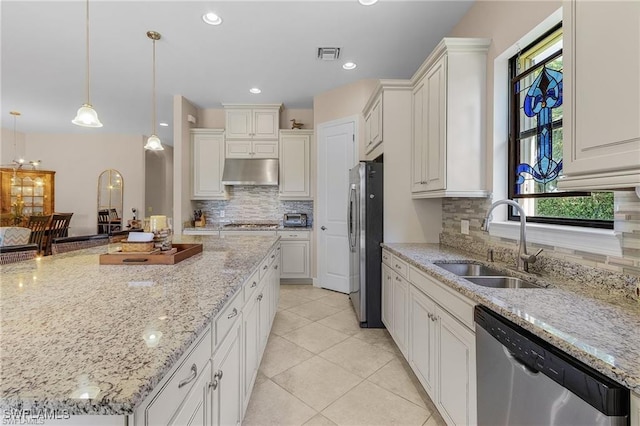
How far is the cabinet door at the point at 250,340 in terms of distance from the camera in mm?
1560

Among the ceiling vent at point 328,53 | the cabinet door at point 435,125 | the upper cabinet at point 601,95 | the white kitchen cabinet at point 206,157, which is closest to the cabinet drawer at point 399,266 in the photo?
the cabinet door at point 435,125

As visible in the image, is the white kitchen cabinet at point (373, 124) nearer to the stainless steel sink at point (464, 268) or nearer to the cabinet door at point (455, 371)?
the stainless steel sink at point (464, 268)

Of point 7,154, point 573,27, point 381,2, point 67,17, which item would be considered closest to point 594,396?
point 573,27

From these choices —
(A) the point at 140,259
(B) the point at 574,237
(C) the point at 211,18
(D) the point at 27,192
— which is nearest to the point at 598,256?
(B) the point at 574,237

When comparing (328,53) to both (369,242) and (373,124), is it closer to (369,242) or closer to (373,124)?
(373,124)

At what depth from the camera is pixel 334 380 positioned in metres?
2.02

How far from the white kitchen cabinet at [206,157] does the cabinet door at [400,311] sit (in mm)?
3455

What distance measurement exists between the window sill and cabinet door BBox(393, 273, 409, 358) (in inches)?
32.1

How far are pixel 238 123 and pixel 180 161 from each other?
44.1 inches

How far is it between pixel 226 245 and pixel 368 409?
62.0 inches

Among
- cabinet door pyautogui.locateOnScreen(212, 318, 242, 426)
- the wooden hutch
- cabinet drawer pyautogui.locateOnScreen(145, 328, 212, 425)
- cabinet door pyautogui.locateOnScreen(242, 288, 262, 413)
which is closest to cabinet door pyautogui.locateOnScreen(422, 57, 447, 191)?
cabinet door pyautogui.locateOnScreen(242, 288, 262, 413)

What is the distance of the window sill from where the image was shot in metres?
1.23

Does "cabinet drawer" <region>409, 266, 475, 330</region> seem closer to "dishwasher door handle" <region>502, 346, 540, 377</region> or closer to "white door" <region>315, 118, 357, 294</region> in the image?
"dishwasher door handle" <region>502, 346, 540, 377</region>

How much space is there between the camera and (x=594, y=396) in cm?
71
